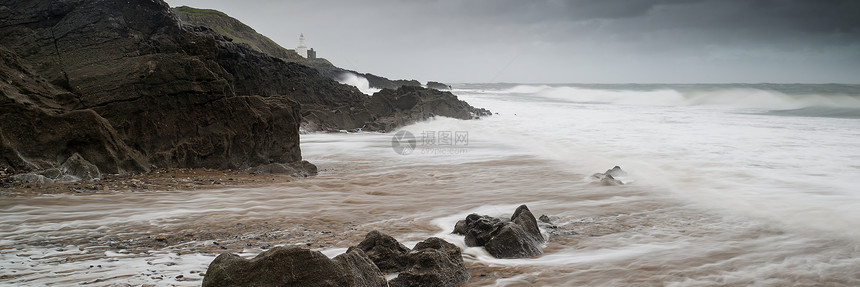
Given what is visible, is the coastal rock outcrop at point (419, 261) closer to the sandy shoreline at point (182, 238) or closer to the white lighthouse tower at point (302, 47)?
the sandy shoreline at point (182, 238)

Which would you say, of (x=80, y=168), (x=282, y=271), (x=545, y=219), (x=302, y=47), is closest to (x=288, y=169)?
(x=80, y=168)

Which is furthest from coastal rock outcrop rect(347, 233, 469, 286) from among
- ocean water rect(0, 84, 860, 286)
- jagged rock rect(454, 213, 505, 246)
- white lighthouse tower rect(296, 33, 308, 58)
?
white lighthouse tower rect(296, 33, 308, 58)

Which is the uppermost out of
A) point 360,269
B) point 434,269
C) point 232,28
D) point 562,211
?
point 232,28

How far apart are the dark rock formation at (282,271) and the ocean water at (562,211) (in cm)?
64

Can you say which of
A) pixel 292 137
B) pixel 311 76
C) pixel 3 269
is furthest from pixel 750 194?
pixel 311 76

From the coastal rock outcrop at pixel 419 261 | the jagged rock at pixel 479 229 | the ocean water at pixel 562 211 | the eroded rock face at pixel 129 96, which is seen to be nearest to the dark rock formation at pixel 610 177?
the ocean water at pixel 562 211

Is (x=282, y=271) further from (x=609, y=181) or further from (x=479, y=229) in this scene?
(x=609, y=181)

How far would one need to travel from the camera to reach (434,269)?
326cm

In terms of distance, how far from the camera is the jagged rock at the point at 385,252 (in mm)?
3447

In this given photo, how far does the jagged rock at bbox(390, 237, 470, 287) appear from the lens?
126 inches

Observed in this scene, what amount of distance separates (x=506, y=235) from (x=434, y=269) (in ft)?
2.78

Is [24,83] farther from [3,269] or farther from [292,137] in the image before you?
[3,269]

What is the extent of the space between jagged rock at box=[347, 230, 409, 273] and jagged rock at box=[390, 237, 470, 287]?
9cm

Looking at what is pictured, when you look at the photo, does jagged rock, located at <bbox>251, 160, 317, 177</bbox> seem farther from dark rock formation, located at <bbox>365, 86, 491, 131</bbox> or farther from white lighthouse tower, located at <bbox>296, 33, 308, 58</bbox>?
white lighthouse tower, located at <bbox>296, 33, 308, 58</bbox>
